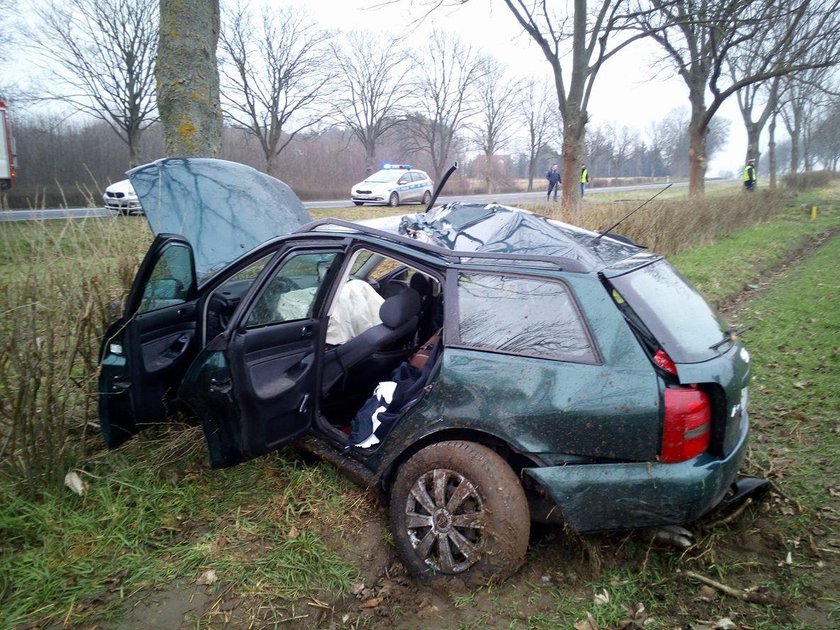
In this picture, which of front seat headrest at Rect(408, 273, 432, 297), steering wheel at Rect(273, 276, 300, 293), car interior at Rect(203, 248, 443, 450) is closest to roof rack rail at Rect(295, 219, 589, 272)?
car interior at Rect(203, 248, 443, 450)

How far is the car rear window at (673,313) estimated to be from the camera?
2529 millimetres

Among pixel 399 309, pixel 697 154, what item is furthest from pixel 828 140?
pixel 399 309

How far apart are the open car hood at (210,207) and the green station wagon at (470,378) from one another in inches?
22.2

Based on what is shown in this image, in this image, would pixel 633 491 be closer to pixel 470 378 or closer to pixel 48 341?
pixel 470 378

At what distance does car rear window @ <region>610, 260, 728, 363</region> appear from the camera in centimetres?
253

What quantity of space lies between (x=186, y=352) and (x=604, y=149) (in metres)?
66.4

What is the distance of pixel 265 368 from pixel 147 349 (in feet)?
2.50

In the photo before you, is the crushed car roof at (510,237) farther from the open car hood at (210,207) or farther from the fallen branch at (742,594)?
the fallen branch at (742,594)

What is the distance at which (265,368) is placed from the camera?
10.5 feet

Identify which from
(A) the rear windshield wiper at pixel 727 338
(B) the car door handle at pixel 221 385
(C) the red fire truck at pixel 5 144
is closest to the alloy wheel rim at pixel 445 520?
(B) the car door handle at pixel 221 385

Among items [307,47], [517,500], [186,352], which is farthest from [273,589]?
[307,47]

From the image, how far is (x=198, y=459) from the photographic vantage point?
368cm

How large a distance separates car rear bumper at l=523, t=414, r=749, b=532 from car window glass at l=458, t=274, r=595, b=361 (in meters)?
0.52

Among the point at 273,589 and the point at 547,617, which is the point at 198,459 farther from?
the point at 547,617
